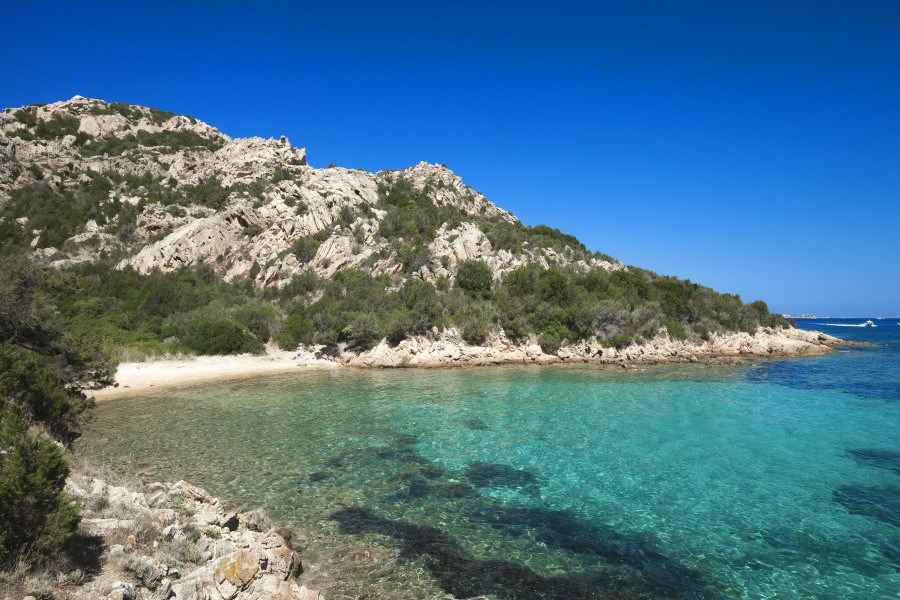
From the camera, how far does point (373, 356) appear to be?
105ft

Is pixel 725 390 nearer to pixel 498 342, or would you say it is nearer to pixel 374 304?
pixel 498 342

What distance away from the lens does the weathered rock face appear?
4341 centimetres

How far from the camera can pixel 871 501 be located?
10852 millimetres

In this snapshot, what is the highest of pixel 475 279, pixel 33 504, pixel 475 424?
pixel 475 279

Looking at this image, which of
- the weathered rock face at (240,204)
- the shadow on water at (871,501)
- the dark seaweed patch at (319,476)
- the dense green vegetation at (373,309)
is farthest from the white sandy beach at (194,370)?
the shadow on water at (871,501)

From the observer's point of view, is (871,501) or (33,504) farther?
(871,501)

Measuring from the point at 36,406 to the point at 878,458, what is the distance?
934 inches

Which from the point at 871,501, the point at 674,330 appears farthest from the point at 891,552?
the point at 674,330

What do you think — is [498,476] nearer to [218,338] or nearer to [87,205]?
[218,338]

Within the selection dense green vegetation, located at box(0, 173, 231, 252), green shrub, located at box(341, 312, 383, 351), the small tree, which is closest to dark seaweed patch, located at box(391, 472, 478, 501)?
green shrub, located at box(341, 312, 383, 351)

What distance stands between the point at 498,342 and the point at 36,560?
31.8m

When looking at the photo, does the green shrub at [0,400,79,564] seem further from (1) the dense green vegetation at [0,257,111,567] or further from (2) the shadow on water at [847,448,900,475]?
(2) the shadow on water at [847,448,900,475]

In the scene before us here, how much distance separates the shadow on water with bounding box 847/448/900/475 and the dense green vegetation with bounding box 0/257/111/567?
1958cm

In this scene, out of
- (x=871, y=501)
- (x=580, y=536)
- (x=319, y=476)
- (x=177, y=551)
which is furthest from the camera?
(x=319, y=476)
